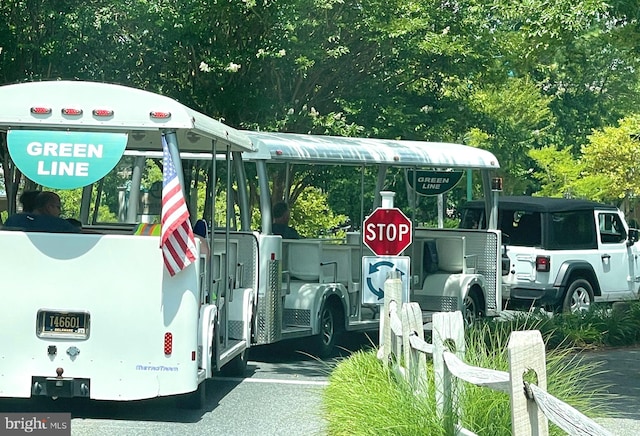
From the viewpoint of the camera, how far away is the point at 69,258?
9648 mm

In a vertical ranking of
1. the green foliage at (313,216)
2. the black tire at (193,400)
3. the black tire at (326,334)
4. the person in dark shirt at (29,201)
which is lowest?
the black tire at (193,400)

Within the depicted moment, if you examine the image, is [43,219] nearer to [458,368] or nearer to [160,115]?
[160,115]

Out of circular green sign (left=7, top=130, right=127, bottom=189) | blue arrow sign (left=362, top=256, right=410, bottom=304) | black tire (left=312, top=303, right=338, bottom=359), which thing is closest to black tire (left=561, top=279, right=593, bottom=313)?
black tire (left=312, top=303, right=338, bottom=359)

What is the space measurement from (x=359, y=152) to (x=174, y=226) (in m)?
5.70

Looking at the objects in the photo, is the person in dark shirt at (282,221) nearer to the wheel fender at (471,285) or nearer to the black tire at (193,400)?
the wheel fender at (471,285)

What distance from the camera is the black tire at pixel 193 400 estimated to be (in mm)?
10464

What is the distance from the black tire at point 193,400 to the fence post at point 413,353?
6.74 feet

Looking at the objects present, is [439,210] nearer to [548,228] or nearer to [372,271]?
[548,228]

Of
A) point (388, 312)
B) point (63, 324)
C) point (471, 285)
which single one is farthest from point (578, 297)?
point (63, 324)

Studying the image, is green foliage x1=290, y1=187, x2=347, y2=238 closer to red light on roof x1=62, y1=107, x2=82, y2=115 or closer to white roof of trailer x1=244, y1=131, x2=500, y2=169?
white roof of trailer x1=244, y1=131, x2=500, y2=169

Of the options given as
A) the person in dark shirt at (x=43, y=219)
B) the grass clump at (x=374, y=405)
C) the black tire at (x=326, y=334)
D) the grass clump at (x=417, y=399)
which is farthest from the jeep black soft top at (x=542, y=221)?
the person in dark shirt at (x=43, y=219)

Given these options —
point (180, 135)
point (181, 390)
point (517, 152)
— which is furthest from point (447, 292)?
point (517, 152)

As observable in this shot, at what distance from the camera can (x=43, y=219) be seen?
10.3 m

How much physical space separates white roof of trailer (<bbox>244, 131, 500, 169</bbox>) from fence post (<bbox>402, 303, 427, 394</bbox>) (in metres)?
4.46
